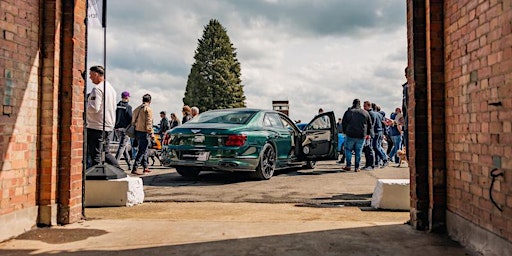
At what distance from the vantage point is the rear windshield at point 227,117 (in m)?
8.83

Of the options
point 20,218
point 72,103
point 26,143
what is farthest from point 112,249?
point 72,103

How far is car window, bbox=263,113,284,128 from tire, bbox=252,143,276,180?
0.58 meters

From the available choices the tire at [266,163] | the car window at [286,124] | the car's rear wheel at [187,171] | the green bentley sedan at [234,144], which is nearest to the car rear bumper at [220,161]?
the green bentley sedan at [234,144]

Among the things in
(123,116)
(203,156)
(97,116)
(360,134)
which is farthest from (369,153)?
(97,116)

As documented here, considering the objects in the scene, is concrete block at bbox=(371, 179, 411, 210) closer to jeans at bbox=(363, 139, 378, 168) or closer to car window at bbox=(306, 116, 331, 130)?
car window at bbox=(306, 116, 331, 130)

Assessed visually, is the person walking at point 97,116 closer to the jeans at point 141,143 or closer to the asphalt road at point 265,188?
the asphalt road at point 265,188

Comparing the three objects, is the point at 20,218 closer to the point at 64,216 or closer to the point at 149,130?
the point at 64,216

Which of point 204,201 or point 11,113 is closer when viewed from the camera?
point 11,113

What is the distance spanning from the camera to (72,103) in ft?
14.6

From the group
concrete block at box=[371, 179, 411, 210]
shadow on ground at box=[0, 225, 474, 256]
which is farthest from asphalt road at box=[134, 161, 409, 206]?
shadow on ground at box=[0, 225, 474, 256]

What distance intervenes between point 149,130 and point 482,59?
25.1 ft

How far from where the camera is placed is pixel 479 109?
3.38 m

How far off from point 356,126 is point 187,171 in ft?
14.5

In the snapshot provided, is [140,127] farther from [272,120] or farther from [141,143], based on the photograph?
[272,120]
